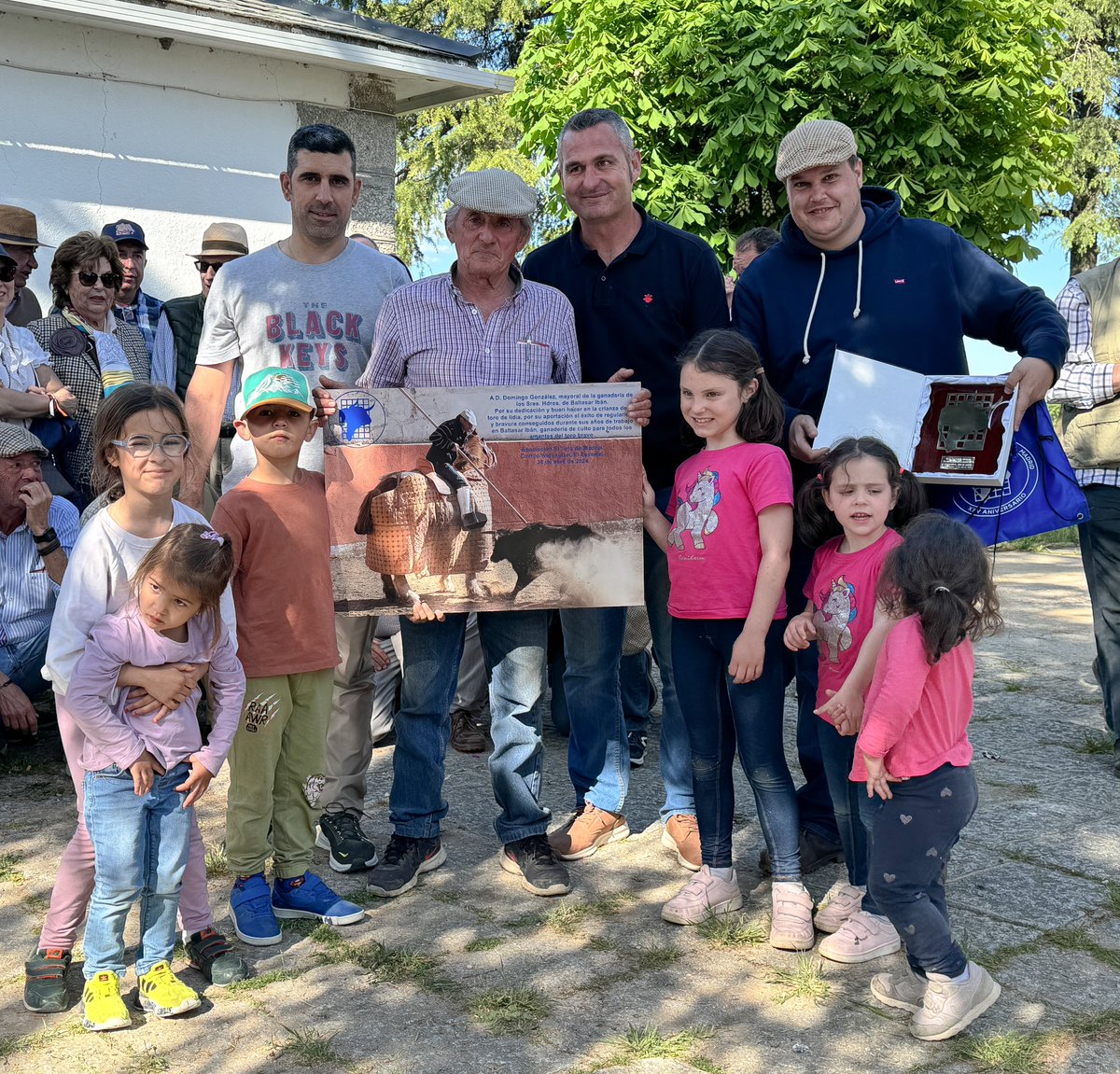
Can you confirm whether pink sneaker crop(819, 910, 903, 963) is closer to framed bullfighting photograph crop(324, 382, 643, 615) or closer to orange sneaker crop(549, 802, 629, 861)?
orange sneaker crop(549, 802, 629, 861)

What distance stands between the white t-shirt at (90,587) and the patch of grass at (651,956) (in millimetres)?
1775

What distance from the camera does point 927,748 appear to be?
3227mm

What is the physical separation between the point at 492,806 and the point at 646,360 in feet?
6.46

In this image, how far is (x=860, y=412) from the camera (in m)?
3.92

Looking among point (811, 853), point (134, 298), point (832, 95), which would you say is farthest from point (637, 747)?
point (832, 95)

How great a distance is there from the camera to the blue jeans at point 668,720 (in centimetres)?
461

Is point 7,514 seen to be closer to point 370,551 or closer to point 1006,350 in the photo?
point 370,551

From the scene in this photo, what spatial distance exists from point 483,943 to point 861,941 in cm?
112

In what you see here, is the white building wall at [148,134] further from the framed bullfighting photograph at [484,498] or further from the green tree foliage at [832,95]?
the green tree foliage at [832,95]

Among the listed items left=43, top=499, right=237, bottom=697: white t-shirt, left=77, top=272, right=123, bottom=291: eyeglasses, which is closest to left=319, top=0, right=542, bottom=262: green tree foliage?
left=77, top=272, right=123, bottom=291: eyeglasses

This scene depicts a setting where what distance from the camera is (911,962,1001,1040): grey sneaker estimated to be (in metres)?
3.22

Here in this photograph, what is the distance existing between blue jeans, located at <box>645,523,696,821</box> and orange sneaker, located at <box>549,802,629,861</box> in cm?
20

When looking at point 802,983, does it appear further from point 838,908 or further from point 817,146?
point 817,146

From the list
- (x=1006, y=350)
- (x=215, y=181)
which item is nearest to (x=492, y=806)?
(x=1006, y=350)
